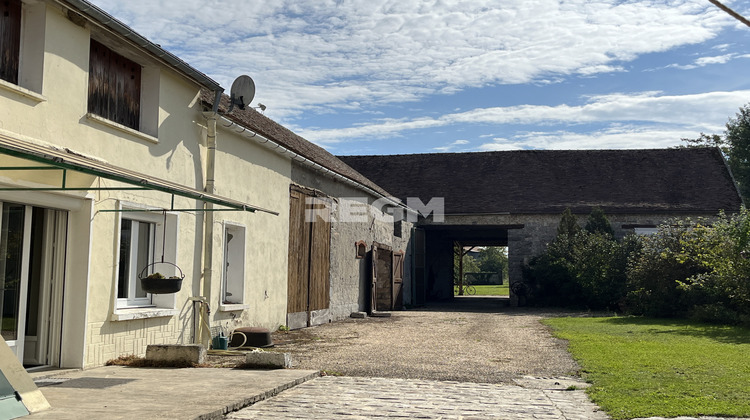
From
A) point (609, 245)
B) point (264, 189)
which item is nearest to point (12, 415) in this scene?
point (264, 189)

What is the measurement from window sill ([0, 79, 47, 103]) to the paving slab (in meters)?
2.56

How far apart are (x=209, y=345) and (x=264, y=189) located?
2.96m

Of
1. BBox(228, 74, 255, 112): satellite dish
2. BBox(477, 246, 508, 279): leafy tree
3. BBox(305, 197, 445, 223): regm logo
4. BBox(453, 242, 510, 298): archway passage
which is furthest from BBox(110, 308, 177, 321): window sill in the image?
BBox(477, 246, 508, 279): leafy tree

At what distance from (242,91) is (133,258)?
373cm

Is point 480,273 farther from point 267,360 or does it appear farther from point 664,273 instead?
point 267,360

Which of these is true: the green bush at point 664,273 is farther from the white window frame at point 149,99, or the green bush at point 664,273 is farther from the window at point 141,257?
the white window frame at point 149,99

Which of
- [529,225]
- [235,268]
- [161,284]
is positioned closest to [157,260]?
[161,284]

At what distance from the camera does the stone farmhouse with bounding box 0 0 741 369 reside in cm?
657

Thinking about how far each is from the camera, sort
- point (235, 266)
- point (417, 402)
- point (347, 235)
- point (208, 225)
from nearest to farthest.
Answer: point (417, 402) → point (208, 225) → point (235, 266) → point (347, 235)

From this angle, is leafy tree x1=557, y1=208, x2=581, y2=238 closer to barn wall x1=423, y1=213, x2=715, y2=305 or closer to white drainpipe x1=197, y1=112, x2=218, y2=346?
barn wall x1=423, y1=213, x2=715, y2=305

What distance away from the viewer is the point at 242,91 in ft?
36.2

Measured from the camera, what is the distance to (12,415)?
14.8 ft

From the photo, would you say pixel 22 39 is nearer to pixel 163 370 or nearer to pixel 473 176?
pixel 163 370

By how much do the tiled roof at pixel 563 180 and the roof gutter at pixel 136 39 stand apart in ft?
51.3
